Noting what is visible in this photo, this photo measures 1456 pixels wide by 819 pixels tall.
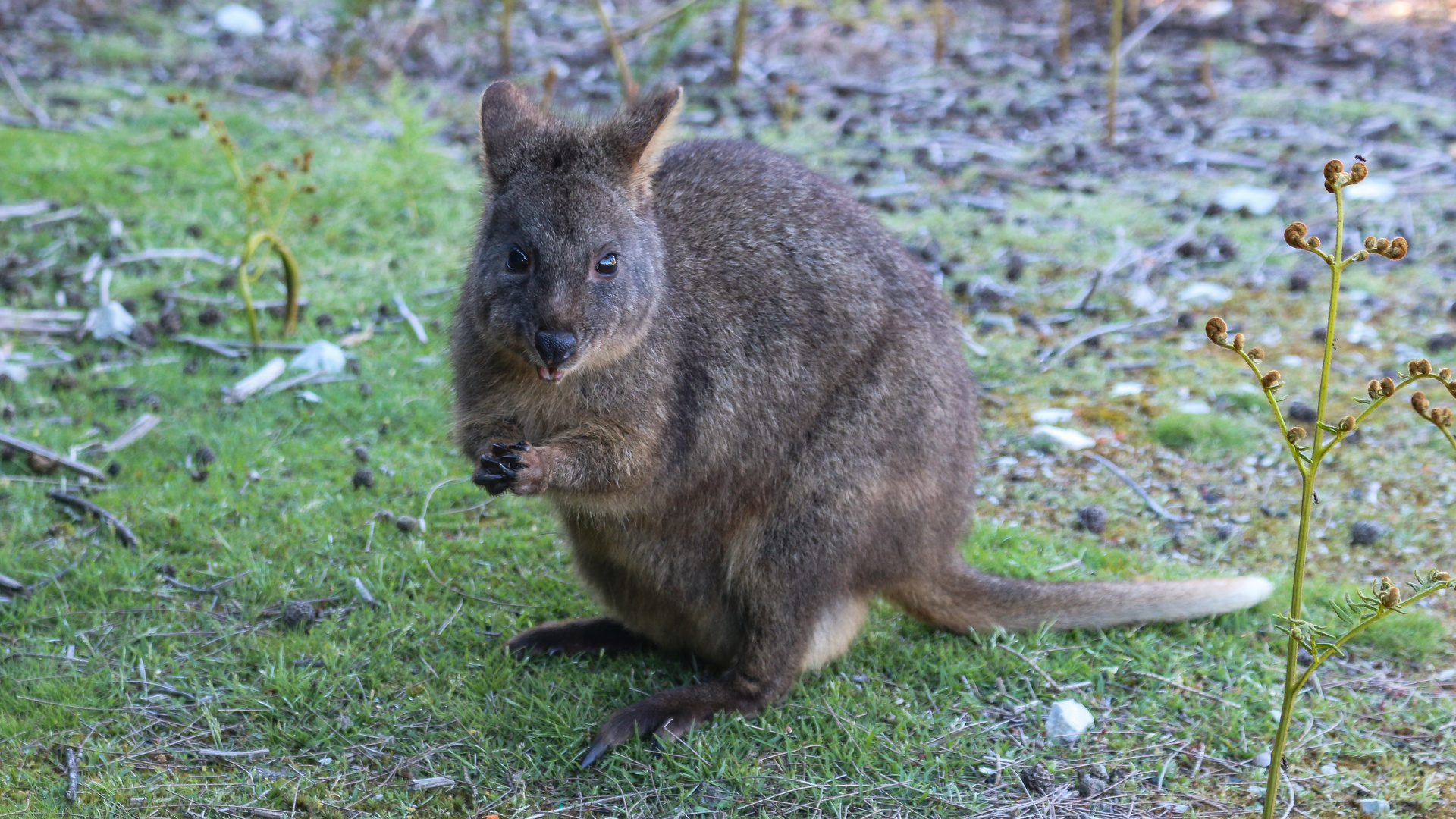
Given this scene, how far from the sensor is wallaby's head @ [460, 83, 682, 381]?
3.09 metres

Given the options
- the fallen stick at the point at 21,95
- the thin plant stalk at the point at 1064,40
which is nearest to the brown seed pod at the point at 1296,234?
the thin plant stalk at the point at 1064,40

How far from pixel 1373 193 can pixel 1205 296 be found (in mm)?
1784

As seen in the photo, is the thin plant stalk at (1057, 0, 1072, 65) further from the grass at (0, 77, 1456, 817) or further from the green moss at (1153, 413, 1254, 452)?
the green moss at (1153, 413, 1254, 452)

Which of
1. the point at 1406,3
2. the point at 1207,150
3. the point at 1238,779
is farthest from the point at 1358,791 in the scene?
the point at 1406,3

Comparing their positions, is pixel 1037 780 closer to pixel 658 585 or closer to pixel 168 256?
pixel 658 585

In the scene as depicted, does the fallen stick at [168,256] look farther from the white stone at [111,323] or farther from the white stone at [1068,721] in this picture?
the white stone at [1068,721]

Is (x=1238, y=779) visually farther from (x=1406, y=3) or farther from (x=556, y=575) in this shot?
(x=1406, y=3)

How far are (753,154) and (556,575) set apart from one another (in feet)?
5.17

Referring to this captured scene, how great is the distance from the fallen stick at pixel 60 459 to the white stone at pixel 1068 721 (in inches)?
135

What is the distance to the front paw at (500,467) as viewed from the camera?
306 centimetres

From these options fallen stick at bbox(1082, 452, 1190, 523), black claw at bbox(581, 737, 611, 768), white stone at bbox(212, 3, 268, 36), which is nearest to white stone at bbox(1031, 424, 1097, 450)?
fallen stick at bbox(1082, 452, 1190, 523)

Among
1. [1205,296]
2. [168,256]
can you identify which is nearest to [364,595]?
[168,256]

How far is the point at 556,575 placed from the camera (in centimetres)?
421

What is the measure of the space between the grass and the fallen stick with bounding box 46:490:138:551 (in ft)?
0.16
